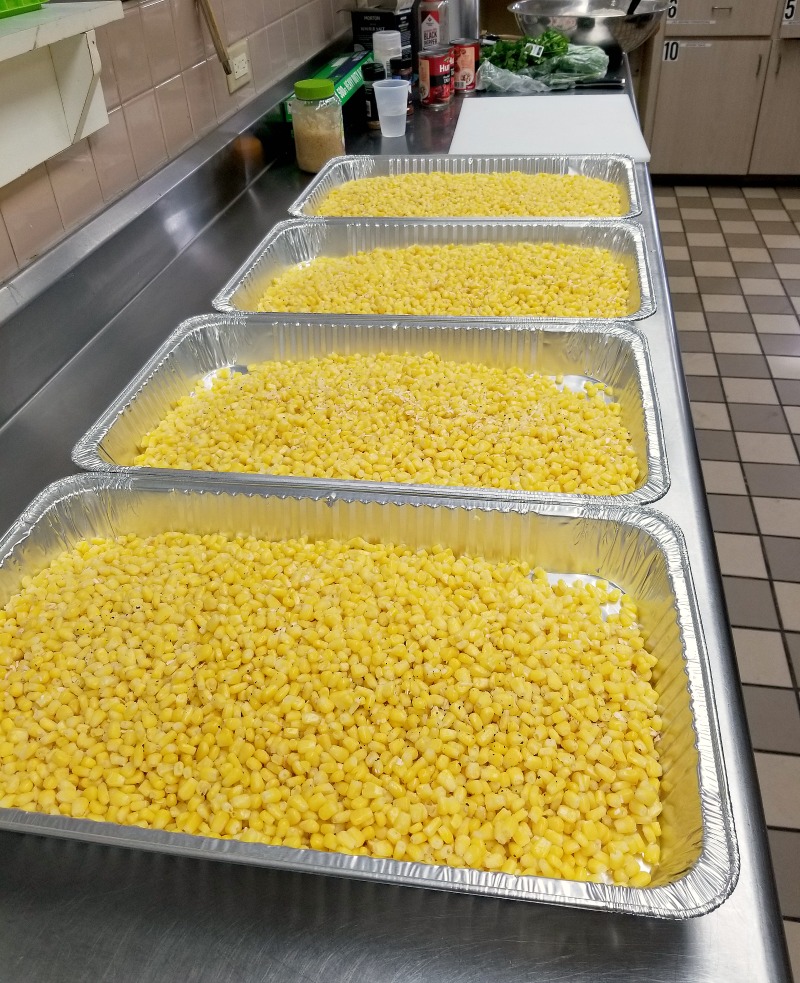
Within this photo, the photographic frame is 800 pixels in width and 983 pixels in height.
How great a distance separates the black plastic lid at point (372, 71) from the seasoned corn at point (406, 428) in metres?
1.65

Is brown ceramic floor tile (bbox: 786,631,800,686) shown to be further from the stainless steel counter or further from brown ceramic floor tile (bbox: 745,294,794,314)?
brown ceramic floor tile (bbox: 745,294,794,314)

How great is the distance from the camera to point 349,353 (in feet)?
5.70

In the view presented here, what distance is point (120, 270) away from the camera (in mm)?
1755

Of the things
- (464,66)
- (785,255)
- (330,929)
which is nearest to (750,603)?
(330,929)

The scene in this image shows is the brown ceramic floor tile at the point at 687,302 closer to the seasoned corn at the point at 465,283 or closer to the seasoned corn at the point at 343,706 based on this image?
the seasoned corn at the point at 465,283

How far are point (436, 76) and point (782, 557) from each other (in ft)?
7.20

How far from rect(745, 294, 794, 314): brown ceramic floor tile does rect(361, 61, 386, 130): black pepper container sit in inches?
82.2

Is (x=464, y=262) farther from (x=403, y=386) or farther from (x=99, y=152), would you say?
(x=99, y=152)

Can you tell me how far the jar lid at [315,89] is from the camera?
2316 millimetres

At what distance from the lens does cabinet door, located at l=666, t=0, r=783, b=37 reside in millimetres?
4488

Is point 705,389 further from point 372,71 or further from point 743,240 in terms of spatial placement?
point 372,71

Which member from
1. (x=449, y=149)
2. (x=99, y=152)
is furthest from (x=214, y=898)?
(x=449, y=149)

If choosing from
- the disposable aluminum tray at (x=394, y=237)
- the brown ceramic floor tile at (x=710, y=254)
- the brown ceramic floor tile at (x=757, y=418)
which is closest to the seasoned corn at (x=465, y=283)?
the disposable aluminum tray at (x=394, y=237)

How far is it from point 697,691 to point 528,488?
0.49 meters
